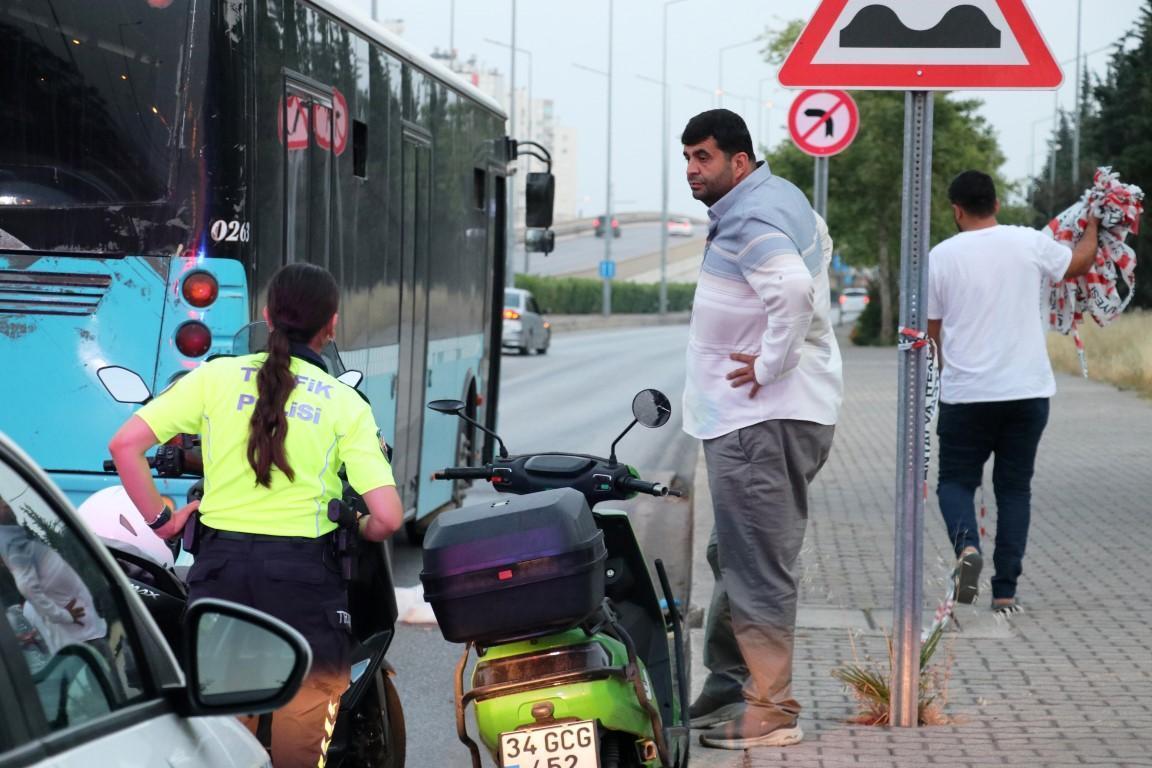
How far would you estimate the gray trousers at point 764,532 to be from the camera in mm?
5898

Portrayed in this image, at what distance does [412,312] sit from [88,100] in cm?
342

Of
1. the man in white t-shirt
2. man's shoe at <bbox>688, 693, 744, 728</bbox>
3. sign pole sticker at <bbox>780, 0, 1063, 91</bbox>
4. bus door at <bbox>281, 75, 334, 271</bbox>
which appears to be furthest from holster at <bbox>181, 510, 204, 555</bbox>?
the man in white t-shirt

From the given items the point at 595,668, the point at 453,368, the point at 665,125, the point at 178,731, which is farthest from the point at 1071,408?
the point at 665,125

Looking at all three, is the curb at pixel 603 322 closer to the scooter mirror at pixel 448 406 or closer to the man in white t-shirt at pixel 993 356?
the man in white t-shirt at pixel 993 356

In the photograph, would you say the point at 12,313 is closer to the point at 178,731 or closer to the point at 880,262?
the point at 178,731

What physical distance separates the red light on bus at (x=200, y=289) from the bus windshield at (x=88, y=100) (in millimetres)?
342

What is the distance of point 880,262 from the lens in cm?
5162

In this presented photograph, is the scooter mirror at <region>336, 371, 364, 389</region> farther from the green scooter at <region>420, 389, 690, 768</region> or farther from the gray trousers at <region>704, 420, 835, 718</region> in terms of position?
the gray trousers at <region>704, 420, 835, 718</region>

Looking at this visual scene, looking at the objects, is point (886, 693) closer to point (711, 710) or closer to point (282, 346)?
point (711, 710)

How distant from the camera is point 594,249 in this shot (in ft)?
502

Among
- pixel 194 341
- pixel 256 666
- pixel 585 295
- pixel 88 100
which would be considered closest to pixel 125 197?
pixel 88 100

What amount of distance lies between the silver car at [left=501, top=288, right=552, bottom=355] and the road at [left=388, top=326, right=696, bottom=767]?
494mm

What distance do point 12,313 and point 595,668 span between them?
4.11m

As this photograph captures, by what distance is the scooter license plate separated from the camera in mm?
4484
